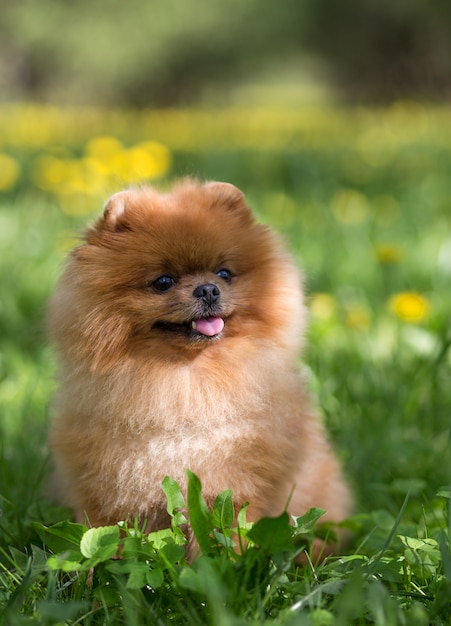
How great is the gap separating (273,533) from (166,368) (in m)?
0.56

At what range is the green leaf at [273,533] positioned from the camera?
1896 mm

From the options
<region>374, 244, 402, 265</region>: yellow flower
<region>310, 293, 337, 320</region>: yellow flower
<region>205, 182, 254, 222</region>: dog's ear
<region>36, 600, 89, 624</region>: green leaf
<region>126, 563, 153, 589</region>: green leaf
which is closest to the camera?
<region>36, 600, 89, 624</region>: green leaf

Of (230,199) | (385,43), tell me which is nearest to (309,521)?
(230,199)

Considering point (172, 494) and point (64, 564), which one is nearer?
point (64, 564)

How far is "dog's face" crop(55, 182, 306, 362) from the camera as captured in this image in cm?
216

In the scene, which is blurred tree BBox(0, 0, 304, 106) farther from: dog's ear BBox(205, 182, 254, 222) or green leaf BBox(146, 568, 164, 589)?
green leaf BBox(146, 568, 164, 589)

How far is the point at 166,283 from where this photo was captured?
2180 mm

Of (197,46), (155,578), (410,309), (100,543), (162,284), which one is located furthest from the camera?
(197,46)

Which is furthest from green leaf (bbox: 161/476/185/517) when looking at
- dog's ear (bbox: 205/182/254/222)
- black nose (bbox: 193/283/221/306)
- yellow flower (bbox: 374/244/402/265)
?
yellow flower (bbox: 374/244/402/265)

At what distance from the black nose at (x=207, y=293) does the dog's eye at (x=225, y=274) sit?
5.1 inches

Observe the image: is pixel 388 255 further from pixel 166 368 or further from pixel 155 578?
pixel 155 578

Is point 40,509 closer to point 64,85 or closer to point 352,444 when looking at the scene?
point 352,444

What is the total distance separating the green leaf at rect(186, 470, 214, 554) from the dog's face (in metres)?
0.40

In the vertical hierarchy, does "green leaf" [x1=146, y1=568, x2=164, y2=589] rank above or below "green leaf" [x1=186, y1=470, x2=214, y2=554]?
below
